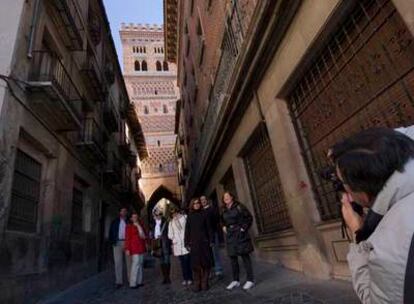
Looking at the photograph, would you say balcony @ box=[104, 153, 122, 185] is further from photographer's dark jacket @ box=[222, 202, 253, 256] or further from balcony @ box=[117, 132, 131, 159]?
photographer's dark jacket @ box=[222, 202, 253, 256]

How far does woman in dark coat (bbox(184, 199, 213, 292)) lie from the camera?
569cm

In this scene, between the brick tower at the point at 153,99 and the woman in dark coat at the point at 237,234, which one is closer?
the woman in dark coat at the point at 237,234

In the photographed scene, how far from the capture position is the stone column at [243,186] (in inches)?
339

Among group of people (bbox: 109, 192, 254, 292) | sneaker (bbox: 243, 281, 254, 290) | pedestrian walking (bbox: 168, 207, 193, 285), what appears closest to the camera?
sneaker (bbox: 243, 281, 254, 290)

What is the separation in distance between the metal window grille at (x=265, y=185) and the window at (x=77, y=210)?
5.38 meters

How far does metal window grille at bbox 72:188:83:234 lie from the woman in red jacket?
2.85m

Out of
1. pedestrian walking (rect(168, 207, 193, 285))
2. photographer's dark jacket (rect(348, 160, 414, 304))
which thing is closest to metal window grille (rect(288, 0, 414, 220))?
photographer's dark jacket (rect(348, 160, 414, 304))

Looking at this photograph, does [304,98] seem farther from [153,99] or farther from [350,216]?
[153,99]

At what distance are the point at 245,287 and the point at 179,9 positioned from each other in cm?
1663

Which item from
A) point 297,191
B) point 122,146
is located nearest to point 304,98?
point 297,191

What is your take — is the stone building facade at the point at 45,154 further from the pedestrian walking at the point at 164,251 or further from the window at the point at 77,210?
the pedestrian walking at the point at 164,251

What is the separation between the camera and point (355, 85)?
153 inches

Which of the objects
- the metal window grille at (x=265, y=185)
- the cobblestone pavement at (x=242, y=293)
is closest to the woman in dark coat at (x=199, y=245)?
the cobblestone pavement at (x=242, y=293)

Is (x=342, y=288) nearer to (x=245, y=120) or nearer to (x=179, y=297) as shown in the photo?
(x=179, y=297)
